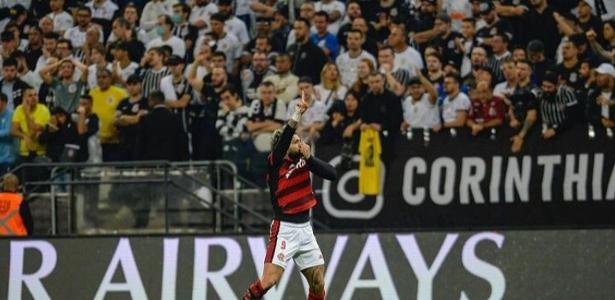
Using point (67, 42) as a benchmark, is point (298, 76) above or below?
above

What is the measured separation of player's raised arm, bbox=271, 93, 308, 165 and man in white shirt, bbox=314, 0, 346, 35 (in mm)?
6505

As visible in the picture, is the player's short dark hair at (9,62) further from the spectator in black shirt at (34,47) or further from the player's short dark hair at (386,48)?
the player's short dark hair at (386,48)

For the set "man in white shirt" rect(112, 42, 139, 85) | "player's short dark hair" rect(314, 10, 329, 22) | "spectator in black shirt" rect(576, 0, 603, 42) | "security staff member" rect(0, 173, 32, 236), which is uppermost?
"spectator in black shirt" rect(576, 0, 603, 42)

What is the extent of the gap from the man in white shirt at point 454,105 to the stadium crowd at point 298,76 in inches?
0.7

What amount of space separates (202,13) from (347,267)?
6.84 meters

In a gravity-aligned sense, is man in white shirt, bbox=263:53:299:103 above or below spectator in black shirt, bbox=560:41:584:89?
below

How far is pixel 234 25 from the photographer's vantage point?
21.0 m

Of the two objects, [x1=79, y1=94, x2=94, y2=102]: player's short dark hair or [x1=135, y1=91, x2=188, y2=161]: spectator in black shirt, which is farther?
[x1=79, y1=94, x2=94, y2=102]: player's short dark hair

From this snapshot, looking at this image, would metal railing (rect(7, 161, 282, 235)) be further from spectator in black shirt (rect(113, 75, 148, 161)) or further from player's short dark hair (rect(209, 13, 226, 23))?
player's short dark hair (rect(209, 13, 226, 23))

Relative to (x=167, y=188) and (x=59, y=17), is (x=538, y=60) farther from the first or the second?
(x=59, y=17)

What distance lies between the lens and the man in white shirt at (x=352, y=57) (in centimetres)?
1897

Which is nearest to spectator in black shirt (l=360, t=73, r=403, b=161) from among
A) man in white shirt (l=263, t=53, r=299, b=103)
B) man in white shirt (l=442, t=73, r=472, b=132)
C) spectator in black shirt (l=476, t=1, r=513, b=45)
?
A: man in white shirt (l=442, t=73, r=472, b=132)

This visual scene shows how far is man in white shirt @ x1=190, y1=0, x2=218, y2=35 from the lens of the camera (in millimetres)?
21406

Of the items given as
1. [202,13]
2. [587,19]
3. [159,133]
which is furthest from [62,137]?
[587,19]
